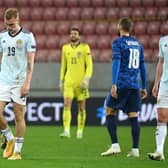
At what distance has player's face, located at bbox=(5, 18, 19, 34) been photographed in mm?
9273

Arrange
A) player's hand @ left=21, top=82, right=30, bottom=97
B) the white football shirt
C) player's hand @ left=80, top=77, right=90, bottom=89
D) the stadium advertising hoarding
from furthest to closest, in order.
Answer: the stadium advertising hoarding
player's hand @ left=80, top=77, right=90, bottom=89
the white football shirt
player's hand @ left=21, top=82, right=30, bottom=97

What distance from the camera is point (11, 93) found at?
9.59 m

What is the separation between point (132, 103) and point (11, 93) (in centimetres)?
174

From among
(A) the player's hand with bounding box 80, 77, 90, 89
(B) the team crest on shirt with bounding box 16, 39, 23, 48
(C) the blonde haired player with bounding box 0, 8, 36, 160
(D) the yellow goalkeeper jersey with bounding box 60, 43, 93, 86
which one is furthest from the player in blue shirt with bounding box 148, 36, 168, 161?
(D) the yellow goalkeeper jersey with bounding box 60, 43, 93, 86

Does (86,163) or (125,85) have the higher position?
(125,85)

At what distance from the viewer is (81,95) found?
14.4 meters

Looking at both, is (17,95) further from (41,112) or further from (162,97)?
(41,112)

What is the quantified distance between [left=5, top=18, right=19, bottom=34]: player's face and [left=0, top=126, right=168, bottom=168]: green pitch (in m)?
1.63

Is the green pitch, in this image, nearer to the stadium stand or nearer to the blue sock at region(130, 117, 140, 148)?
the blue sock at region(130, 117, 140, 148)

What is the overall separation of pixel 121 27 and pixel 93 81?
829 centimetres

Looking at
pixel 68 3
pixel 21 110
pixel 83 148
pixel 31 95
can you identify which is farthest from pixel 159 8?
pixel 21 110

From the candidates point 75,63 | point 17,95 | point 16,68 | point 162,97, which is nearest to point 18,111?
point 17,95

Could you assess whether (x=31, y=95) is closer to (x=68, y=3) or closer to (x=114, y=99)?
(x=68, y=3)

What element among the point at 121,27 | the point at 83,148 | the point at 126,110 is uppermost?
the point at 121,27
